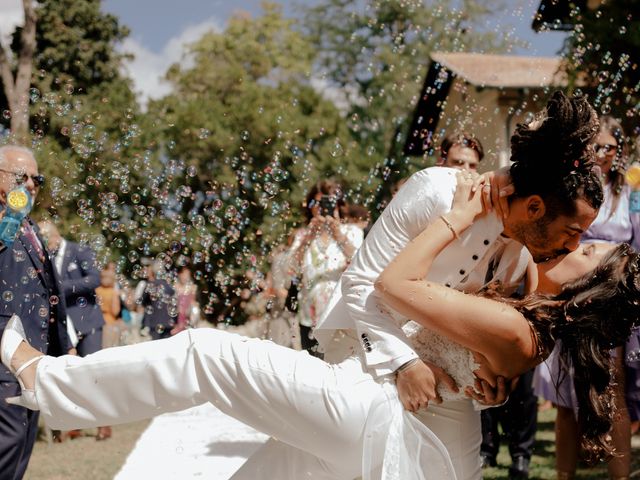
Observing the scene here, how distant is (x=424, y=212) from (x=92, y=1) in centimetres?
2782

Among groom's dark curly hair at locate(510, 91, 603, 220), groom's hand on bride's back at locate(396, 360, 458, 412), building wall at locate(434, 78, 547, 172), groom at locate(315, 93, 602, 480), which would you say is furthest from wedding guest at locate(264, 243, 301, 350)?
groom's dark curly hair at locate(510, 91, 603, 220)

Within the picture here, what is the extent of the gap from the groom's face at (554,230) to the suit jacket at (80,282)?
4.50 metres

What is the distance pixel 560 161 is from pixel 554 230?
241mm

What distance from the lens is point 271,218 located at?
21.9 ft

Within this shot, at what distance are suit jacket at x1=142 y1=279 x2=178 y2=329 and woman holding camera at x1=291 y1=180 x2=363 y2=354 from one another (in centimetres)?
95

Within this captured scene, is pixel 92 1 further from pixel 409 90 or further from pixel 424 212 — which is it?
pixel 424 212

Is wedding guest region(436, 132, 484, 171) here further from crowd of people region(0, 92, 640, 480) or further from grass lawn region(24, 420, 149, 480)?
grass lawn region(24, 420, 149, 480)

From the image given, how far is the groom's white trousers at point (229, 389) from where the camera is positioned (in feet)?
9.80

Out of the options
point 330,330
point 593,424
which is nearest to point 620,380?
point 593,424

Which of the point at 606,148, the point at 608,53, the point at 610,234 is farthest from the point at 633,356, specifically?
the point at 608,53

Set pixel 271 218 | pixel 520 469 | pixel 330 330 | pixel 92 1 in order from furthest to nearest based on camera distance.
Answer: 1. pixel 92 1
2. pixel 271 218
3. pixel 520 469
4. pixel 330 330

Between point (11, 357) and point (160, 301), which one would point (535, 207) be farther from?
point (160, 301)

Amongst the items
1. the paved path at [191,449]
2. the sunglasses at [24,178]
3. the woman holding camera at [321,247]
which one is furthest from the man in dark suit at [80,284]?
the sunglasses at [24,178]

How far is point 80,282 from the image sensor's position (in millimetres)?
7160
